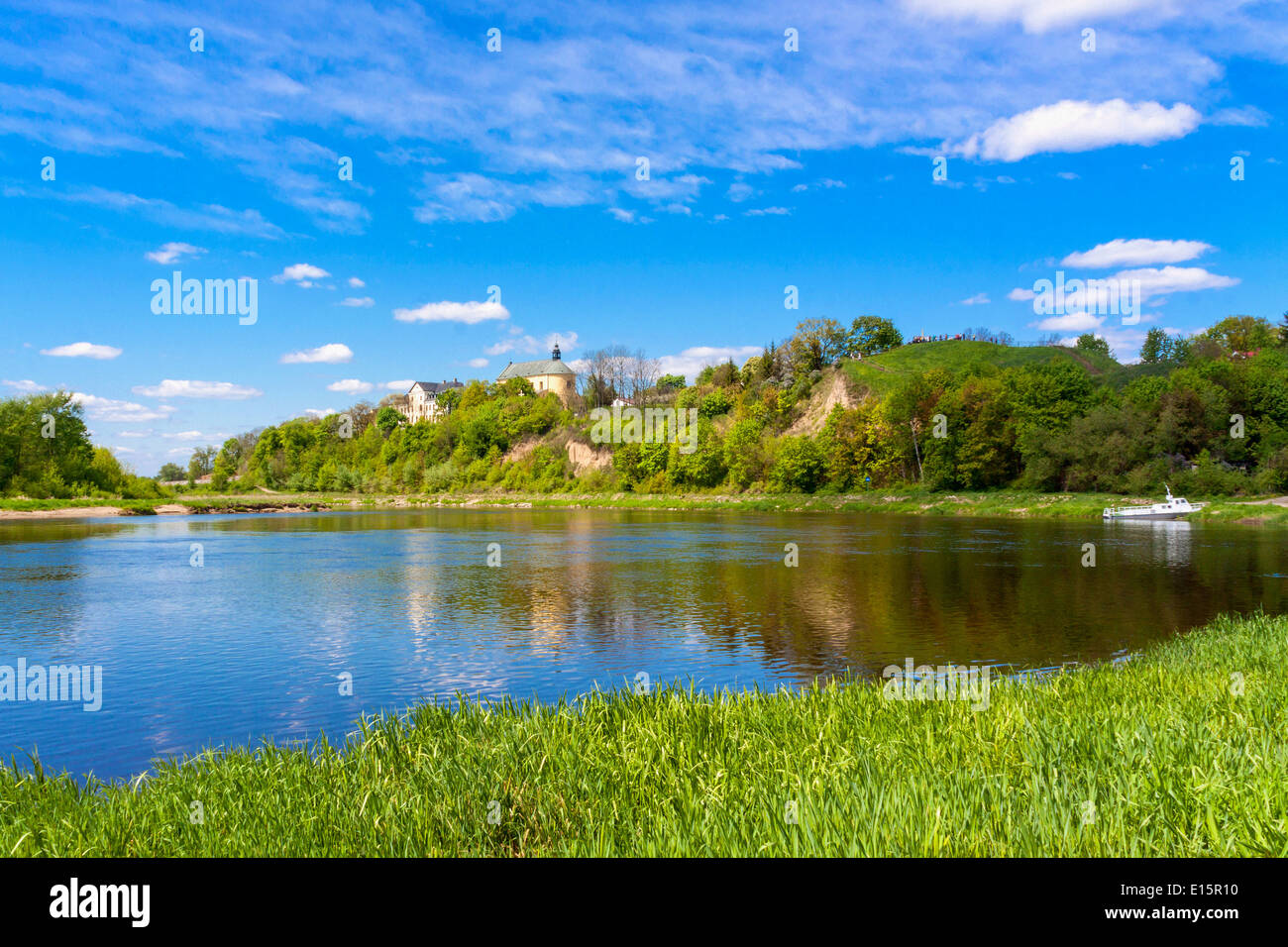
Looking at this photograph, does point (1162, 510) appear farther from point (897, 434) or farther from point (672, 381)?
point (672, 381)

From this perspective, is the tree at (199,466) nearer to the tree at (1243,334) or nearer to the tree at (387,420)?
the tree at (387,420)

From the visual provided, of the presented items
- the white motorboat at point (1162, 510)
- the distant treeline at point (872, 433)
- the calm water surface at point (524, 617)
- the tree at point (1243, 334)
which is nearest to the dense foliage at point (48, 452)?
the distant treeline at point (872, 433)

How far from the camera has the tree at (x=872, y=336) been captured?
13175 centimetres

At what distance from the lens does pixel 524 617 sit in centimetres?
2367

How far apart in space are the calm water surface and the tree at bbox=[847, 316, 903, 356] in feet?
288

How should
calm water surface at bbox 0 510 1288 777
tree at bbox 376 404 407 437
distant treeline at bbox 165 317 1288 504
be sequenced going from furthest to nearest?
tree at bbox 376 404 407 437 < distant treeline at bbox 165 317 1288 504 < calm water surface at bbox 0 510 1288 777

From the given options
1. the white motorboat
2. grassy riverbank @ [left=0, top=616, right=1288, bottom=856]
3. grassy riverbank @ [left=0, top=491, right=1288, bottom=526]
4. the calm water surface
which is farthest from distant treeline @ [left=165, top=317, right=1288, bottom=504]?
grassy riverbank @ [left=0, top=616, right=1288, bottom=856]

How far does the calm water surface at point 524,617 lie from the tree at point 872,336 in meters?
87.9

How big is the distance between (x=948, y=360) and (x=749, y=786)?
126946mm

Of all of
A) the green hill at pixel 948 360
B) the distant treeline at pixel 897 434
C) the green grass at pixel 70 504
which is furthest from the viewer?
the green hill at pixel 948 360

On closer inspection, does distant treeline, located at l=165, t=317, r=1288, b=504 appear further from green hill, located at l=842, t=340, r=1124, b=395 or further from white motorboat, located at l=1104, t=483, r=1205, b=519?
white motorboat, located at l=1104, t=483, r=1205, b=519

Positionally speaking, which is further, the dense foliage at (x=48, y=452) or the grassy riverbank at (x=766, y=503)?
the dense foliage at (x=48, y=452)

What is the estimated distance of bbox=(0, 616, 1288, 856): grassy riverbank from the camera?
5840mm
